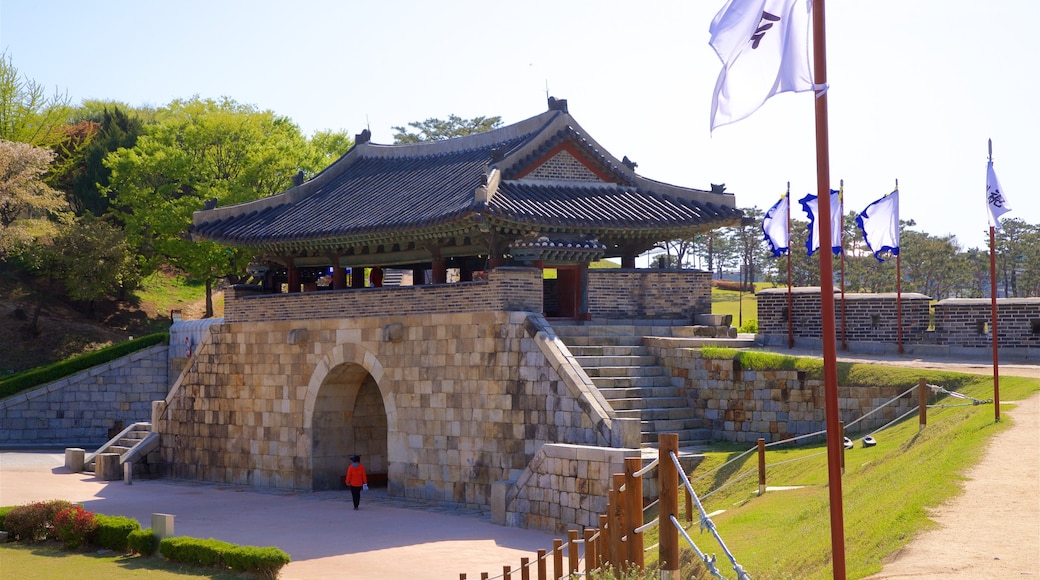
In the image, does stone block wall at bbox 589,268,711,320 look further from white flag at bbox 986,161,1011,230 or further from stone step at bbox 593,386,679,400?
white flag at bbox 986,161,1011,230

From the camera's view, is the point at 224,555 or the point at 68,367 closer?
the point at 224,555

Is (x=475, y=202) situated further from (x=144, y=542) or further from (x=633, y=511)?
(x=633, y=511)

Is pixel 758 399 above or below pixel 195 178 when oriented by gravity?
below

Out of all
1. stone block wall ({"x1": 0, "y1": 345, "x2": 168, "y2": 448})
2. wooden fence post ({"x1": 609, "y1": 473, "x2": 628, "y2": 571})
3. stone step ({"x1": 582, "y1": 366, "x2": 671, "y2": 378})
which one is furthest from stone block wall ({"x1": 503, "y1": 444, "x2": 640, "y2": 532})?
stone block wall ({"x1": 0, "y1": 345, "x2": 168, "y2": 448})

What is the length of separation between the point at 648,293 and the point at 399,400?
18.3 ft

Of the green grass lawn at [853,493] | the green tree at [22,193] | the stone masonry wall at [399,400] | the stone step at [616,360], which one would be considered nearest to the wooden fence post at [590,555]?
the green grass lawn at [853,493]

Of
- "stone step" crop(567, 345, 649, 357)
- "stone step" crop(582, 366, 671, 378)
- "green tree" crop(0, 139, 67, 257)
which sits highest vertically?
"green tree" crop(0, 139, 67, 257)

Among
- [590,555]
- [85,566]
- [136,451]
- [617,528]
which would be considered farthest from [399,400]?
[617,528]

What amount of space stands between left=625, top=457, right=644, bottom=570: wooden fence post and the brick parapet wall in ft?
35.0

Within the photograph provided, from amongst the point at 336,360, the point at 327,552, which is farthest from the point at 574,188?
the point at 327,552

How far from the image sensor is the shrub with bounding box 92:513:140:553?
18547mm

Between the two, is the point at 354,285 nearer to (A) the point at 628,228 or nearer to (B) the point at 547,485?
(A) the point at 628,228

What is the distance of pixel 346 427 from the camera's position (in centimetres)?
2547

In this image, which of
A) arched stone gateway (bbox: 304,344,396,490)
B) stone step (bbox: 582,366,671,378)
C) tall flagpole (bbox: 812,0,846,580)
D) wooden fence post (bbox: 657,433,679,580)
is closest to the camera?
tall flagpole (bbox: 812,0,846,580)
